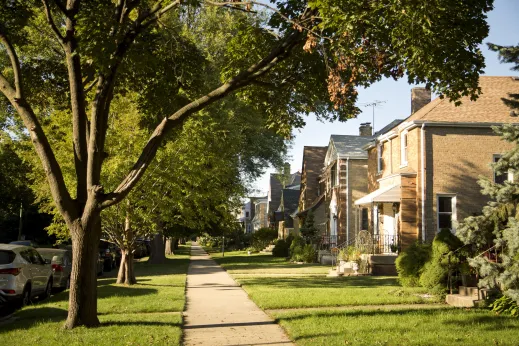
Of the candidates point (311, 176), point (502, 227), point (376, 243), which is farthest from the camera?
point (311, 176)

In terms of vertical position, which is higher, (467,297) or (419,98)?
(419,98)

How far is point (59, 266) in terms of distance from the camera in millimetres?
19250

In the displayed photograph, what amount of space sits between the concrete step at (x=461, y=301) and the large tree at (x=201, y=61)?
4.53m

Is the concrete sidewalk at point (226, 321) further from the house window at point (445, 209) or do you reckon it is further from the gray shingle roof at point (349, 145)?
the gray shingle roof at point (349, 145)

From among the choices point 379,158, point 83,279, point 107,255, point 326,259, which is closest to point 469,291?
point 83,279

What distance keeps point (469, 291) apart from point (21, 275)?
10.3 metres

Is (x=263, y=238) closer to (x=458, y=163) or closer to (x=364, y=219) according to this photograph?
(x=364, y=219)

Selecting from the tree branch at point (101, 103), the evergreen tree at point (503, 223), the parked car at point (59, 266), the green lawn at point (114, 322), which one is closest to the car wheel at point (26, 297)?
the green lawn at point (114, 322)

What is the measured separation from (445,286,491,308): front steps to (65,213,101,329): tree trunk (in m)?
7.39

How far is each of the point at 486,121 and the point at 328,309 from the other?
14722 mm

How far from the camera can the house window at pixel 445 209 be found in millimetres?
24469

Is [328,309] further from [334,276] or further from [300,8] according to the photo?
[334,276]

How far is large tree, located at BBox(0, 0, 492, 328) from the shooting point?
8.95 metres

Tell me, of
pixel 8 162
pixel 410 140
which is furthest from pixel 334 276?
pixel 8 162
